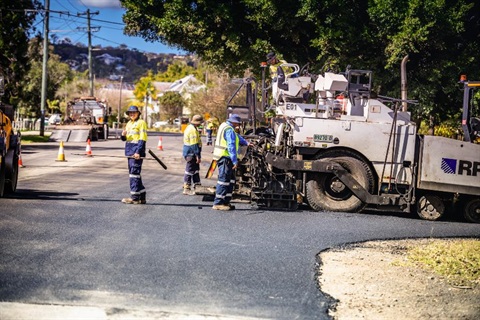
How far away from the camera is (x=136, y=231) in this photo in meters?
10.6

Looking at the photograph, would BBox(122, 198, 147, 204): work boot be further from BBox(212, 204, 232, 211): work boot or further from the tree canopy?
the tree canopy

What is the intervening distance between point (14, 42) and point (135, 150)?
3070cm

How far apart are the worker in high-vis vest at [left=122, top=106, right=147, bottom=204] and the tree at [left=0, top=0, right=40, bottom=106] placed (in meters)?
28.3

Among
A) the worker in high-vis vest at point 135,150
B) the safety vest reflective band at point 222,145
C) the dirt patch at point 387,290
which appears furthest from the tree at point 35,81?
the dirt patch at point 387,290

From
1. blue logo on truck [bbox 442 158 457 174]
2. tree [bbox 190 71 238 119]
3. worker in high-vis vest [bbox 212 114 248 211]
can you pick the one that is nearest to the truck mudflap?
worker in high-vis vest [bbox 212 114 248 211]

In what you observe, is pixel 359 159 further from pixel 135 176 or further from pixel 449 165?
pixel 135 176

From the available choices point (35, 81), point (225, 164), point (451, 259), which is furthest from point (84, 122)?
point (451, 259)

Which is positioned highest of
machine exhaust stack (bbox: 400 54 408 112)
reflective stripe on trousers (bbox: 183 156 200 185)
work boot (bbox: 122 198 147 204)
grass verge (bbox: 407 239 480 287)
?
machine exhaust stack (bbox: 400 54 408 112)

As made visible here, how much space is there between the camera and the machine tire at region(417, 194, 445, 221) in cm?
1393

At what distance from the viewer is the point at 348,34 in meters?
23.5

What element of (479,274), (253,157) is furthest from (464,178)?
(479,274)

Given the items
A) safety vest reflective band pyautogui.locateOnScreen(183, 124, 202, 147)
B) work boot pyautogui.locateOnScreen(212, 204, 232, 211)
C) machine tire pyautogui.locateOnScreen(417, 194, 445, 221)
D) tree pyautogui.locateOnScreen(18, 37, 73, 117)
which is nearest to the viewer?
work boot pyautogui.locateOnScreen(212, 204, 232, 211)

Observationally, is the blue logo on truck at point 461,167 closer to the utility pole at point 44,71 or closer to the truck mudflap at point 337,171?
A: the truck mudflap at point 337,171

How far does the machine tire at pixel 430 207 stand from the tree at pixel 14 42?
30.5 meters
